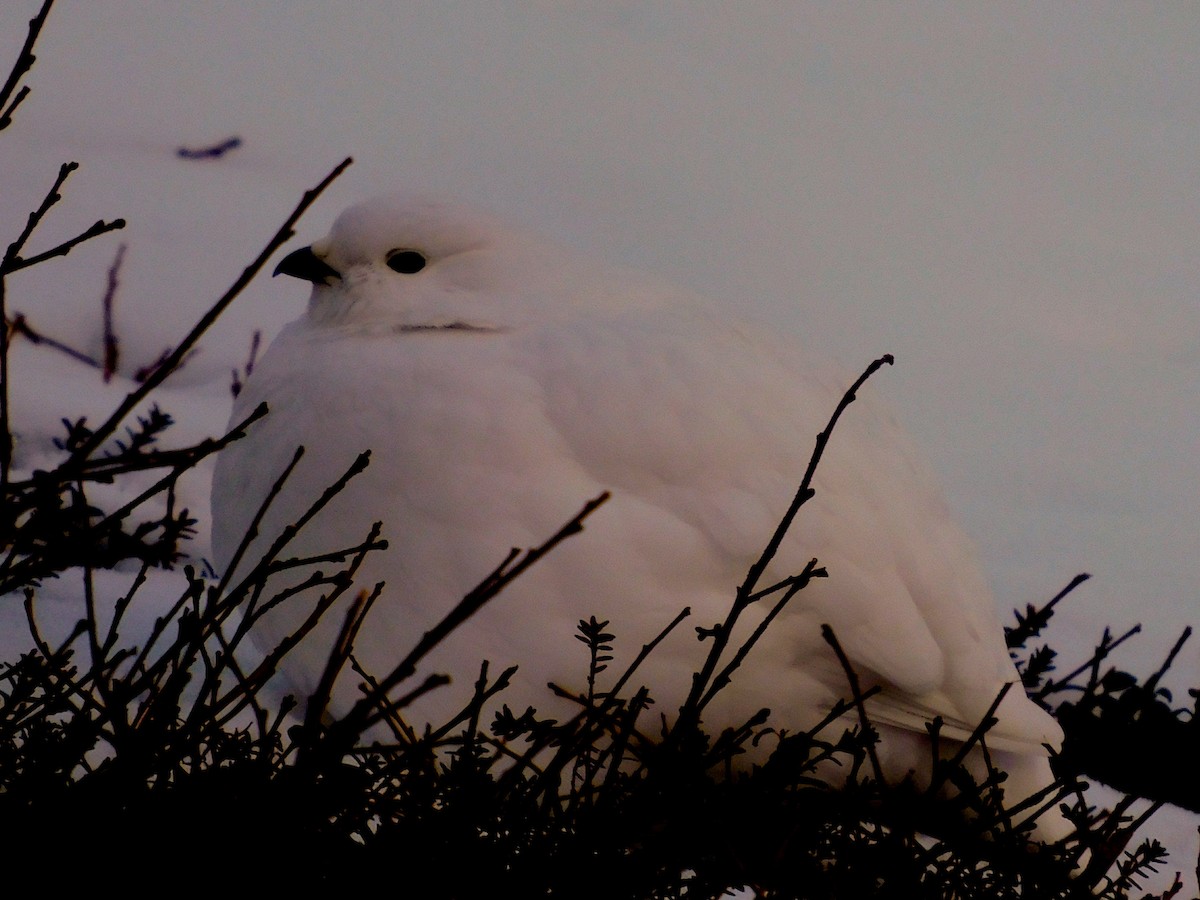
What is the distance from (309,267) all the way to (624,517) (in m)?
1.04

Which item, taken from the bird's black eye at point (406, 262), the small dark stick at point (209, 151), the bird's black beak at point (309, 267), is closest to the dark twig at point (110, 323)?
the small dark stick at point (209, 151)

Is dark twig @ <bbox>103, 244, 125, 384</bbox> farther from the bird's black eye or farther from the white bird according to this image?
the white bird

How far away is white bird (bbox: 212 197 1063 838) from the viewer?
182cm

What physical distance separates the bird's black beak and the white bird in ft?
0.98

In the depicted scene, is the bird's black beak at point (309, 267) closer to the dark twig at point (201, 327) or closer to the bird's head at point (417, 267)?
the bird's head at point (417, 267)

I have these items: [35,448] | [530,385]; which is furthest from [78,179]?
[530,385]

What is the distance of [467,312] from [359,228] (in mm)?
357

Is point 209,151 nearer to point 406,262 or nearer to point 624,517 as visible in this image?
point 406,262

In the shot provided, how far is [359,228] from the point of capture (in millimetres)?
2445

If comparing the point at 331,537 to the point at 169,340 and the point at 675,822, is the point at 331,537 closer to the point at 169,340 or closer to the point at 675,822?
the point at 675,822

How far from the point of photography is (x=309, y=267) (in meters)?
2.49

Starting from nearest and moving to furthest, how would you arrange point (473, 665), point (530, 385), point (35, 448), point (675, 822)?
point (675, 822) < point (473, 665) < point (530, 385) < point (35, 448)

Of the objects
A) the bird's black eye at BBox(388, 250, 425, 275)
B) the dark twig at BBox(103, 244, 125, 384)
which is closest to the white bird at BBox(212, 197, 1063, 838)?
the bird's black eye at BBox(388, 250, 425, 275)

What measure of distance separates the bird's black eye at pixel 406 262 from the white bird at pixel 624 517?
0.28m
